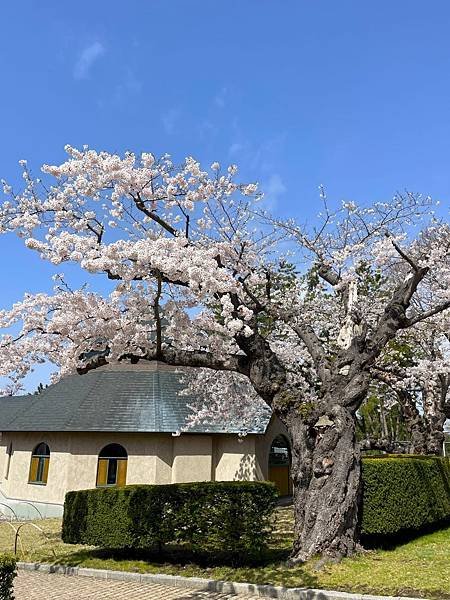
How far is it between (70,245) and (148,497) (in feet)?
17.5

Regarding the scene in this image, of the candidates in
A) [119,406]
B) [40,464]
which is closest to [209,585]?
[119,406]

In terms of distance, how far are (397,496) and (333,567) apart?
297 cm

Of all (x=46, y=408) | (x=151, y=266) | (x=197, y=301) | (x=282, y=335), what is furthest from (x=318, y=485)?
(x=46, y=408)

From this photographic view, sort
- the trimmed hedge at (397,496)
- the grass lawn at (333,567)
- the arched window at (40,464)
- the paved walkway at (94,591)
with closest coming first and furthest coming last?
the grass lawn at (333,567) → the paved walkway at (94,591) → the trimmed hedge at (397,496) → the arched window at (40,464)

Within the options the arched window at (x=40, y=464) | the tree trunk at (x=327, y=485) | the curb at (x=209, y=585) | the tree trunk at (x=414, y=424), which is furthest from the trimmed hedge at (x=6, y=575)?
the arched window at (x=40, y=464)

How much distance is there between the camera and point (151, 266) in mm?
8969

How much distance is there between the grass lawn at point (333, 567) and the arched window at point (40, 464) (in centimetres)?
762

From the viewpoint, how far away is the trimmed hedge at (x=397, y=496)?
1077 centimetres

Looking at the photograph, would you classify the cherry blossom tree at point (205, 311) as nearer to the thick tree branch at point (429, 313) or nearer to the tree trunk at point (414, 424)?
the thick tree branch at point (429, 313)

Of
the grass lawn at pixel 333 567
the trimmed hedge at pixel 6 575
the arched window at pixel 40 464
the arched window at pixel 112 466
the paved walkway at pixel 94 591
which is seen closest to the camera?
the trimmed hedge at pixel 6 575

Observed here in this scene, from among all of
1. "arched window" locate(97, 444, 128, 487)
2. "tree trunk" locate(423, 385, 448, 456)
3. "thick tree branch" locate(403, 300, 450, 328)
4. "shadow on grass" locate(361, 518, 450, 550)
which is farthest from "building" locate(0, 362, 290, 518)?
"thick tree branch" locate(403, 300, 450, 328)

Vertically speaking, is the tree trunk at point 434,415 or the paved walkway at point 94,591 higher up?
the tree trunk at point 434,415

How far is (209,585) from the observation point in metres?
8.84

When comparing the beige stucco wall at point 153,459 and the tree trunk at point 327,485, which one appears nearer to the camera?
the tree trunk at point 327,485
